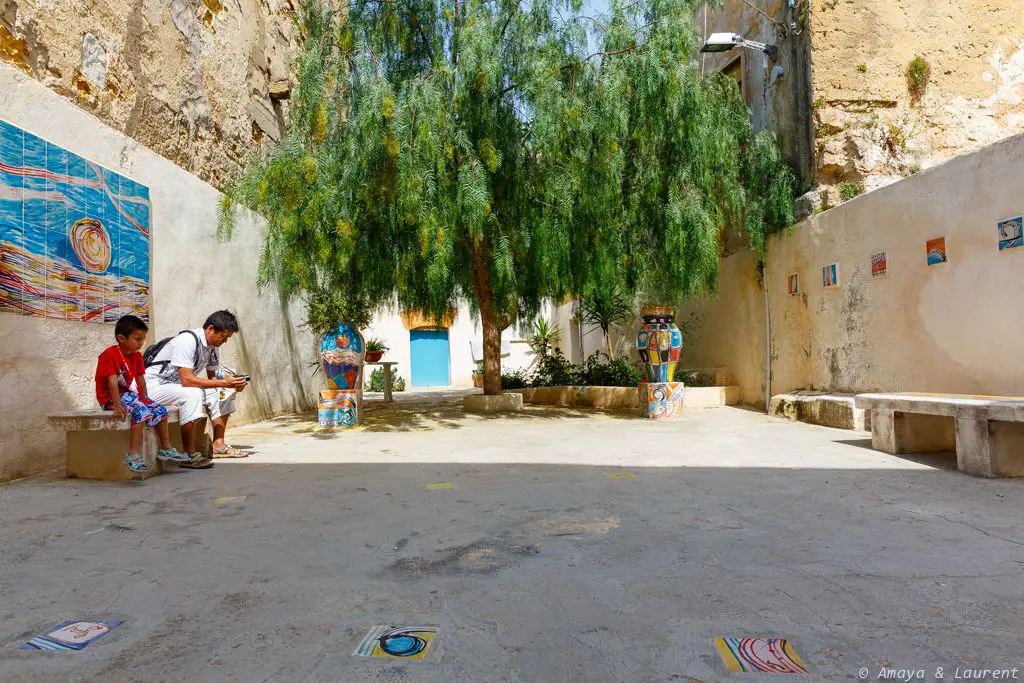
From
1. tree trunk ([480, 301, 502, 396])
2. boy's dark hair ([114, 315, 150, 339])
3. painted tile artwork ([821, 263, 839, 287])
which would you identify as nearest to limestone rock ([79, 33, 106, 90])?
boy's dark hair ([114, 315, 150, 339])

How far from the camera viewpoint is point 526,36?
6598 millimetres

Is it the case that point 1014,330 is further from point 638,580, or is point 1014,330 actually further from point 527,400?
point 527,400

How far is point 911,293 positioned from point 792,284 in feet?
6.41

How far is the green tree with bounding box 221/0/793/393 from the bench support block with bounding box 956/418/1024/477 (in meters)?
3.73

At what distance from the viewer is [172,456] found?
409 centimetres

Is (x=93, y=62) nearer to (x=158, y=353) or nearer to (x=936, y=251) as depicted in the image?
(x=158, y=353)

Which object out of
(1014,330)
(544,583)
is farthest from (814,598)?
(1014,330)

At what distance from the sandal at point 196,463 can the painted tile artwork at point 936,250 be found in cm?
566

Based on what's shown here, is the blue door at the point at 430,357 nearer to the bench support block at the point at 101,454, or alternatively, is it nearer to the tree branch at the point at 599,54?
the tree branch at the point at 599,54

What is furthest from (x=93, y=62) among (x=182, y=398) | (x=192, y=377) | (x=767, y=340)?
(x=767, y=340)

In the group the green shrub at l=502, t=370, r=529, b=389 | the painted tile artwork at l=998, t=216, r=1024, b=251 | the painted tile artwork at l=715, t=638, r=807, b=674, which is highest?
the painted tile artwork at l=998, t=216, r=1024, b=251

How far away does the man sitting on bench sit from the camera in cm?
423

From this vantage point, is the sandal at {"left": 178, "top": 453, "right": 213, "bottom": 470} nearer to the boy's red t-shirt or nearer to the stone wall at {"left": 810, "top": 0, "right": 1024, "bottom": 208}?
the boy's red t-shirt

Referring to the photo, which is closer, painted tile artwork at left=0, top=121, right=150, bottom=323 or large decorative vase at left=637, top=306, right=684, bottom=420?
painted tile artwork at left=0, top=121, right=150, bottom=323
